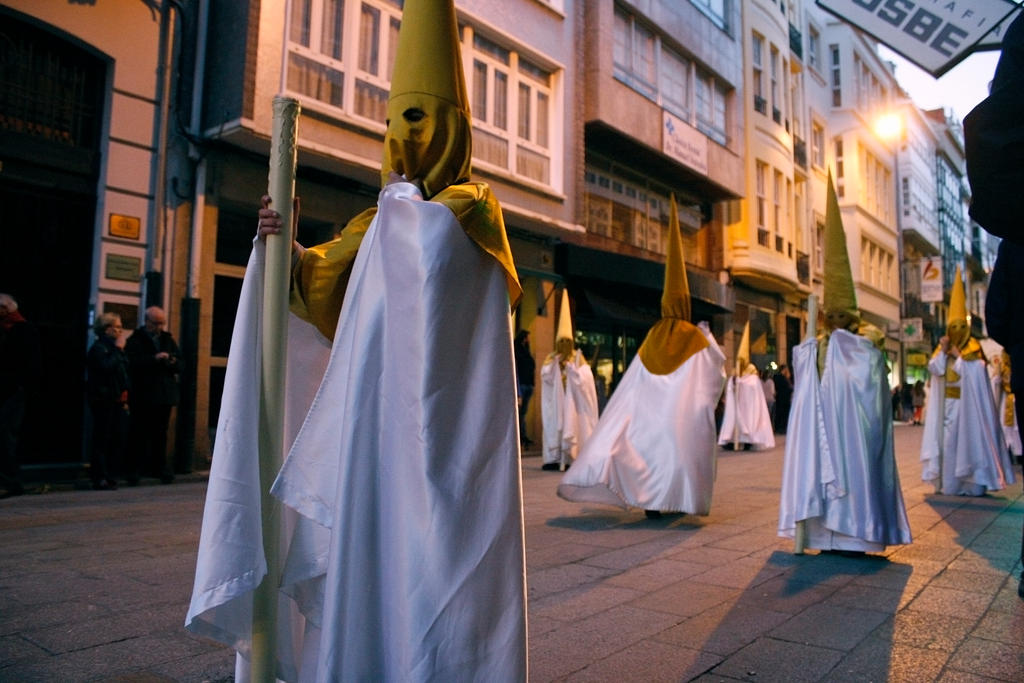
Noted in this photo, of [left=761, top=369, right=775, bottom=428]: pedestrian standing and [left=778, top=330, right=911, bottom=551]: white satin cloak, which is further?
[left=761, top=369, right=775, bottom=428]: pedestrian standing

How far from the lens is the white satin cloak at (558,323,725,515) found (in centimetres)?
699

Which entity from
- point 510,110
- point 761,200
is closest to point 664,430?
point 510,110

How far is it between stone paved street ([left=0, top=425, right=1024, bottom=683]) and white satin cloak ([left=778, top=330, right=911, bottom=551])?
230mm

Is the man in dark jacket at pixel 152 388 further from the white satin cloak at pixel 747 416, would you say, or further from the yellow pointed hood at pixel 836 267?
the white satin cloak at pixel 747 416

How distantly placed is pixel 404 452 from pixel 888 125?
40049 mm

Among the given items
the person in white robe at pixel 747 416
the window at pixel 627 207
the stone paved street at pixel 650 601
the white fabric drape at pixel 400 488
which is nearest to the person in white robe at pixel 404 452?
the white fabric drape at pixel 400 488

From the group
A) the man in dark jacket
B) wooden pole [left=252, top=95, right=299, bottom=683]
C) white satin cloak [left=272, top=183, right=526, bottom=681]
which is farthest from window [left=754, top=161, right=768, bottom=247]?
wooden pole [left=252, top=95, right=299, bottom=683]

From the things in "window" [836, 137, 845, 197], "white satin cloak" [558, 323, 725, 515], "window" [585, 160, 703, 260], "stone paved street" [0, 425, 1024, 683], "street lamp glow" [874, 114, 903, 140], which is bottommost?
"stone paved street" [0, 425, 1024, 683]

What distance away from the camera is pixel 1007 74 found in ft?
6.34

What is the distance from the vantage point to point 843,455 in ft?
19.0

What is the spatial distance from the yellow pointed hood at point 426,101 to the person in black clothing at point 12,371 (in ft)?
21.4

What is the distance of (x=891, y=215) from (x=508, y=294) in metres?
41.8

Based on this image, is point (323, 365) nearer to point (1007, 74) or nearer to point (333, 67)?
point (1007, 74)

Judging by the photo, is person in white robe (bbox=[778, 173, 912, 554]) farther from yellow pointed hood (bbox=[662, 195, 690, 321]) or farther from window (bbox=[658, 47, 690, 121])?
window (bbox=[658, 47, 690, 121])
